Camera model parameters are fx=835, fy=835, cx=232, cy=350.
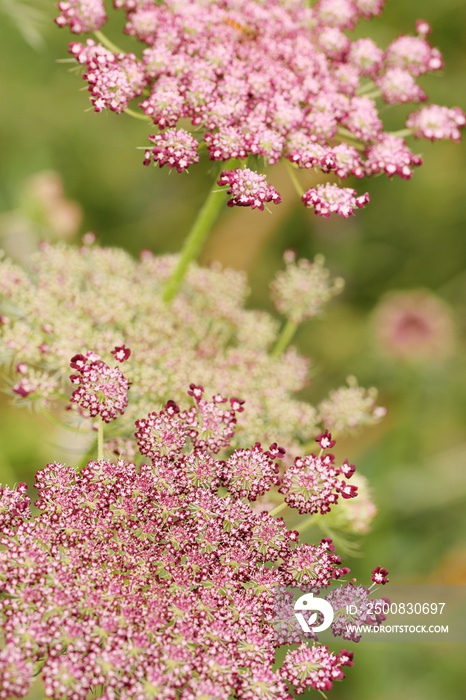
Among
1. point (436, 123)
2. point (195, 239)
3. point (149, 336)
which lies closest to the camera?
point (436, 123)

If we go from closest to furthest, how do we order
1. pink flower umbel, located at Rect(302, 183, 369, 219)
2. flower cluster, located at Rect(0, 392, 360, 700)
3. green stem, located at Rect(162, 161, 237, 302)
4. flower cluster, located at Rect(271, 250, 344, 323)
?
flower cluster, located at Rect(0, 392, 360, 700), pink flower umbel, located at Rect(302, 183, 369, 219), green stem, located at Rect(162, 161, 237, 302), flower cluster, located at Rect(271, 250, 344, 323)

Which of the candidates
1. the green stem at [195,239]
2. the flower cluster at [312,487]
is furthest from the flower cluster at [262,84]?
the flower cluster at [312,487]

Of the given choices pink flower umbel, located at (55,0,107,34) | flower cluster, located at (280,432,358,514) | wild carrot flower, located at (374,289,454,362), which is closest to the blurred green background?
wild carrot flower, located at (374,289,454,362)

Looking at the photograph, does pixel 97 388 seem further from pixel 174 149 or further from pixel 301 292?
pixel 301 292

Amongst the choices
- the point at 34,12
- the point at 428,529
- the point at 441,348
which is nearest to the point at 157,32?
the point at 34,12

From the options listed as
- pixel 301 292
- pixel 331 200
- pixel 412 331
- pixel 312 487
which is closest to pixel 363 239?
pixel 412 331

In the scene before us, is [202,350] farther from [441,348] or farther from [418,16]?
[418,16]

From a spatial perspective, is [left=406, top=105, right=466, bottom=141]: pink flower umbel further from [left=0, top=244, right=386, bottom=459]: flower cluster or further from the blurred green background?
the blurred green background
